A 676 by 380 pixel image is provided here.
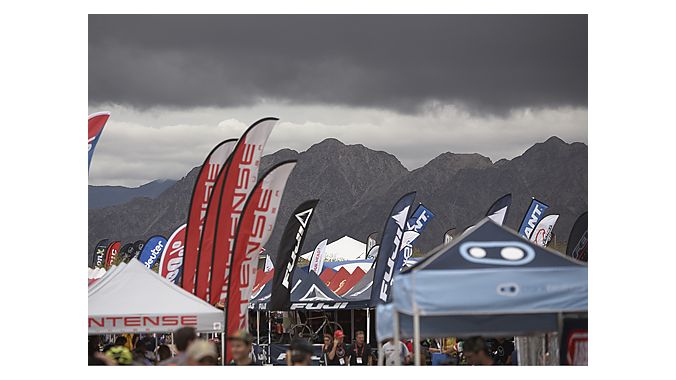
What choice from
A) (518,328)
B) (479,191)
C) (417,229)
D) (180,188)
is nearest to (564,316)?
(518,328)

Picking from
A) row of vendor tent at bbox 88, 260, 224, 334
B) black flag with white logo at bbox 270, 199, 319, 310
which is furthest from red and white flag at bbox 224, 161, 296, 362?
black flag with white logo at bbox 270, 199, 319, 310

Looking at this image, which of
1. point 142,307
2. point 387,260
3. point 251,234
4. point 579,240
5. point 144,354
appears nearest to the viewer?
point 142,307

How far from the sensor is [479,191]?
63312 mm

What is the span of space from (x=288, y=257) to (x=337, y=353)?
147 centimetres

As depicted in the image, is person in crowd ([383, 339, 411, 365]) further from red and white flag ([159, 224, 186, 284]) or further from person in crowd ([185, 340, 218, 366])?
red and white flag ([159, 224, 186, 284])

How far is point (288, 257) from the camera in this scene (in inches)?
531

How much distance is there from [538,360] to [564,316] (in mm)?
1773

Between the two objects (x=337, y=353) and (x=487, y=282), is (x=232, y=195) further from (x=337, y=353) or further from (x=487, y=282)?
(x=487, y=282)

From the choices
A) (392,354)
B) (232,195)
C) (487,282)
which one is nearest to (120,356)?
(232,195)

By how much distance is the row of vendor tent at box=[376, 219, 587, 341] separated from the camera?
21.4 ft

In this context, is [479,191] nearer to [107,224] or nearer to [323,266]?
[107,224]

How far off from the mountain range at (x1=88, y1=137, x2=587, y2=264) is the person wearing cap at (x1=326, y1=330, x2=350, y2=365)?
27326 millimetres

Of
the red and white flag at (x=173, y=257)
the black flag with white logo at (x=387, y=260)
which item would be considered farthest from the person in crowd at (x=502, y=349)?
the red and white flag at (x=173, y=257)

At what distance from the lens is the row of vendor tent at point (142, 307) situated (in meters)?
9.26
